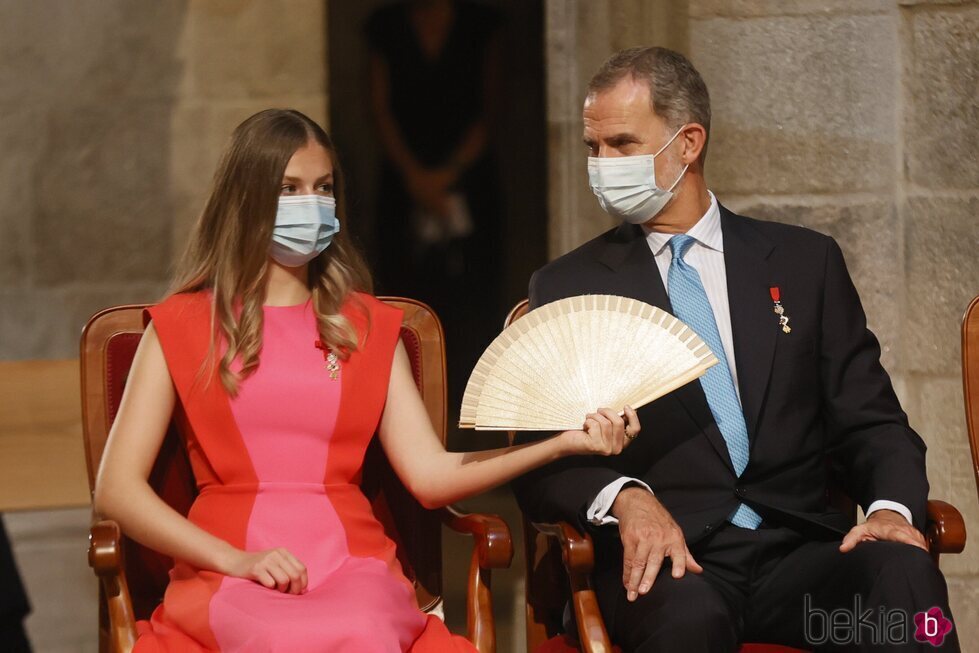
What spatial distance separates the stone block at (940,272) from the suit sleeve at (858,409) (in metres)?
1.08

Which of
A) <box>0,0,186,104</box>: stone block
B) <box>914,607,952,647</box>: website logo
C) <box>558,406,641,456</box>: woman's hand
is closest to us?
<box>914,607,952,647</box>: website logo

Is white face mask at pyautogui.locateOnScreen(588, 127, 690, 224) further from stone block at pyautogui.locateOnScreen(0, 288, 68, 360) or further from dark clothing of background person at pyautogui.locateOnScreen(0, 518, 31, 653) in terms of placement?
stone block at pyautogui.locateOnScreen(0, 288, 68, 360)

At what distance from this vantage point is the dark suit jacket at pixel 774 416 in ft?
10.3

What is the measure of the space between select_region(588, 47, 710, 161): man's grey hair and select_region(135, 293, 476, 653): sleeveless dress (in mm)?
815

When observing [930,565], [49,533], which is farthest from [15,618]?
[930,565]

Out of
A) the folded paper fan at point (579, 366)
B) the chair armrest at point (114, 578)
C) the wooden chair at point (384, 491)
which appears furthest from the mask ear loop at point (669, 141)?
the chair armrest at point (114, 578)

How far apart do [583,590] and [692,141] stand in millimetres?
1197

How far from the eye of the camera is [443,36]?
515cm

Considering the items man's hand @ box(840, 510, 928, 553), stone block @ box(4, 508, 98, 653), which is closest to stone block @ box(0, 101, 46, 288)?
stone block @ box(4, 508, 98, 653)

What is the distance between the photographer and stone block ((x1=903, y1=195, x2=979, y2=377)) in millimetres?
4324

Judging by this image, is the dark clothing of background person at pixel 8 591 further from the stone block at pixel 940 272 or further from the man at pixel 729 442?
the stone block at pixel 940 272

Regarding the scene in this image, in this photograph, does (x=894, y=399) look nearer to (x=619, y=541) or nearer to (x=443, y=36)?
(x=619, y=541)

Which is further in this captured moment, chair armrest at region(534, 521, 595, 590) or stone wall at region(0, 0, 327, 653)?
stone wall at region(0, 0, 327, 653)

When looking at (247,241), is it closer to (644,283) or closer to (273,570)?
(273,570)
